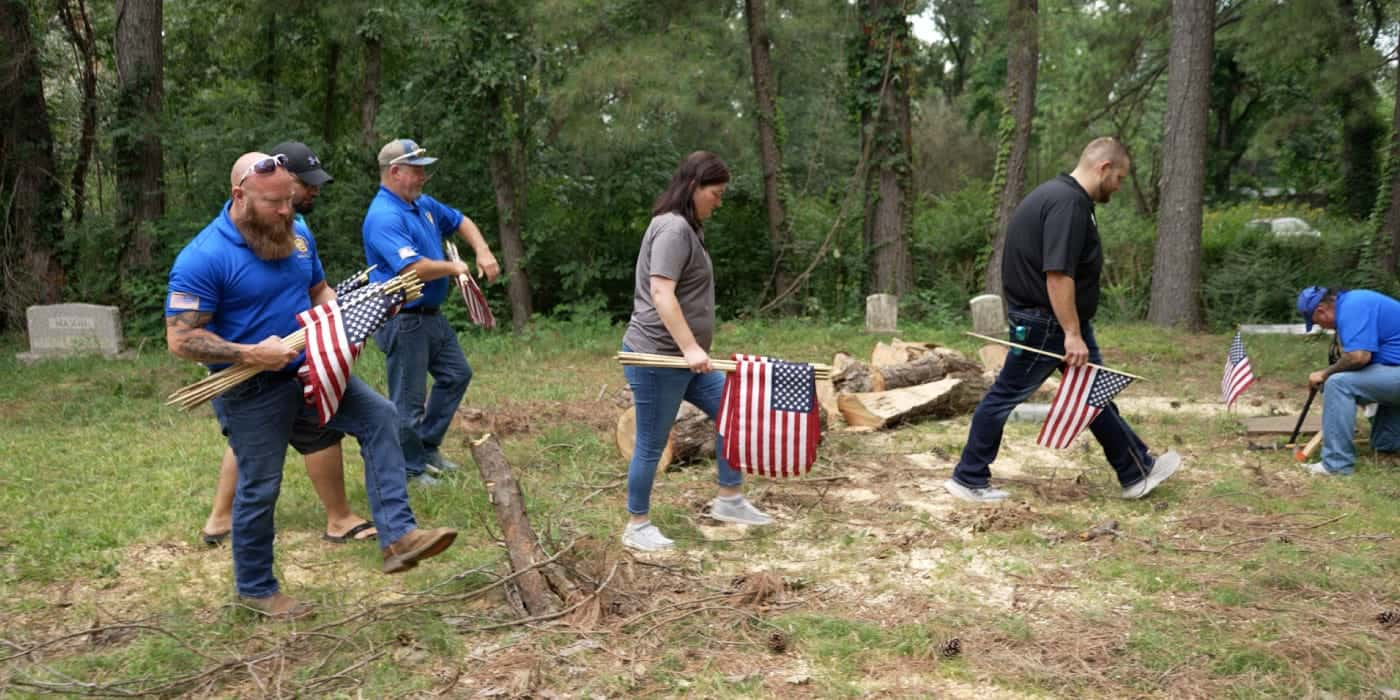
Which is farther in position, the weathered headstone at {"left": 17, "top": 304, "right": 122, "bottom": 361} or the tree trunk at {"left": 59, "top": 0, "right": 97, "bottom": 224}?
the tree trunk at {"left": 59, "top": 0, "right": 97, "bottom": 224}

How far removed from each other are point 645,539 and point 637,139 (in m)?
10.2

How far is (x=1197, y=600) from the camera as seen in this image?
4.51 metres

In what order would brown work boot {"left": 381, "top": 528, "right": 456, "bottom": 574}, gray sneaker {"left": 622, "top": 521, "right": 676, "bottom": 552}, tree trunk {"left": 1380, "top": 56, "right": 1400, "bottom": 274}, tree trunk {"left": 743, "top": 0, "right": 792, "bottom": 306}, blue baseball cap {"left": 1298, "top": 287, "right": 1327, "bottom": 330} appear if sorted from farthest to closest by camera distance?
tree trunk {"left": 743, "top": 0, "right": 792, "bottom": 306}, tree trunk {"left": 1380, "top": 56, "right": 1400, "bottom": 274}, blue baseball cap {"left": 1298, "top": 287, "right": 1327, "bottom": 330}, gray sneaker {"left": 622, "top": 521, "right": 676, "bottom": 552}, brown work boot {"left": 381, "top": 528, "right": 456, "bottom": 574}

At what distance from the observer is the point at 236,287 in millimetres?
4219

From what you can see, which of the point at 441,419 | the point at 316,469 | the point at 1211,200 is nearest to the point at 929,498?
the point at 441,419

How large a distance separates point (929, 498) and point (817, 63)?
13.7 meters

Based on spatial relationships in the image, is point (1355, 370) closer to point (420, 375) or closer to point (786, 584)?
point (786, 584)

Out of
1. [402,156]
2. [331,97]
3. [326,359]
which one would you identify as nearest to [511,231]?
[331,97]

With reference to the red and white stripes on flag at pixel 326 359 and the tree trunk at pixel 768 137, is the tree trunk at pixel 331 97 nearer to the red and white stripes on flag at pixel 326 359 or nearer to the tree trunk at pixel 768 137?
the tree trunk at pixel 768 137

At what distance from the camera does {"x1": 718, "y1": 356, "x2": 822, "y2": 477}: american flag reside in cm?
531

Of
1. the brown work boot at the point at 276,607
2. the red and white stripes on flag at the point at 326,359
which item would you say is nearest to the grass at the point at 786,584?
the brown work boot at the point at 276,607

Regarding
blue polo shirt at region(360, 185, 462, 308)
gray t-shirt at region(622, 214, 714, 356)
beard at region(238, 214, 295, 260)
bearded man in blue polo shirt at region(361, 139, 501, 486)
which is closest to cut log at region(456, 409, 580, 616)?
gray t-shirt at region(622, 214, 714, 356)

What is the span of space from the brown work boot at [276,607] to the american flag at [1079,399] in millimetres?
3896

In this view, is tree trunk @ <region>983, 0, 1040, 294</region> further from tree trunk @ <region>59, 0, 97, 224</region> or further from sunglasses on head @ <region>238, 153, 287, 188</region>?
tree trunk @ <region>59, 0, 97, 224</region>
